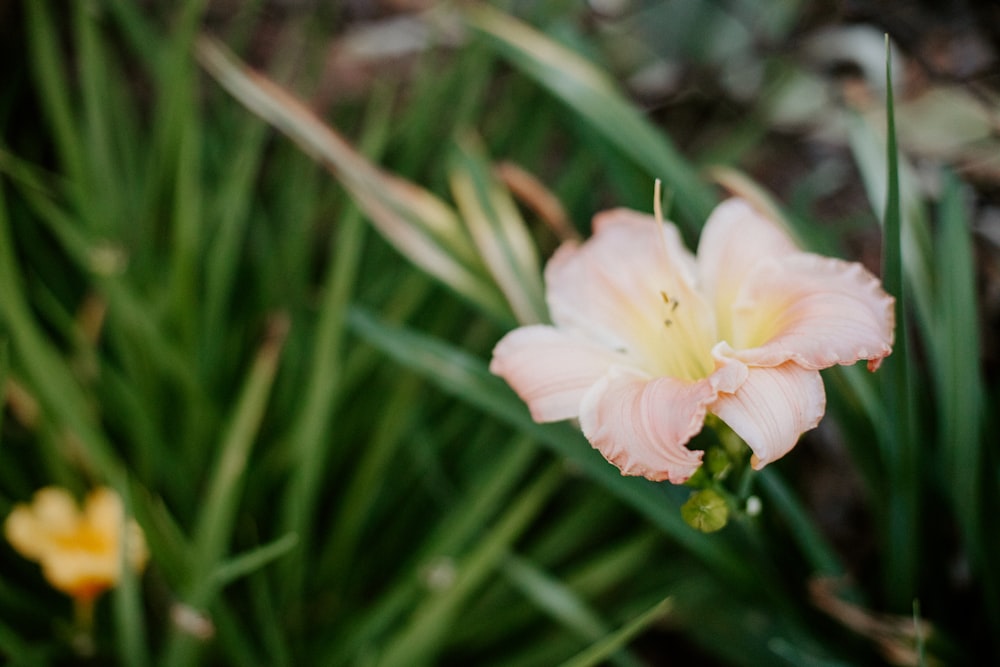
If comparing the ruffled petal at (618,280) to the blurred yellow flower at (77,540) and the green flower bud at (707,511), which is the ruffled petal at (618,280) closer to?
the green flower bud at (707,511)

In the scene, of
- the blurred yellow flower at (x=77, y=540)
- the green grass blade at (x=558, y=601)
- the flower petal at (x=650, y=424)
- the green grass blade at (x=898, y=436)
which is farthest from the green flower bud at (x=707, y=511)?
the blurred yellow flower at (x=77, y=540)

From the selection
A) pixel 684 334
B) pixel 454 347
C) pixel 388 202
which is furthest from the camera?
pixel 454 347

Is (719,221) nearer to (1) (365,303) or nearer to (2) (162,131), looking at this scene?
(1) (365,303)

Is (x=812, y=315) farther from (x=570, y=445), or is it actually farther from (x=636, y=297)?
(x=570, y=445)

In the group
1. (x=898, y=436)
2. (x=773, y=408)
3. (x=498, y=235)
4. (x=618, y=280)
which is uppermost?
(x=498, y=235)

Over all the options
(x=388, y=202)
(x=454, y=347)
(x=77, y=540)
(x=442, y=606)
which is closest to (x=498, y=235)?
(x=388, y=202)

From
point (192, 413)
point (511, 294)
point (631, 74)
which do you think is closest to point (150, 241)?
point (192, 413)
